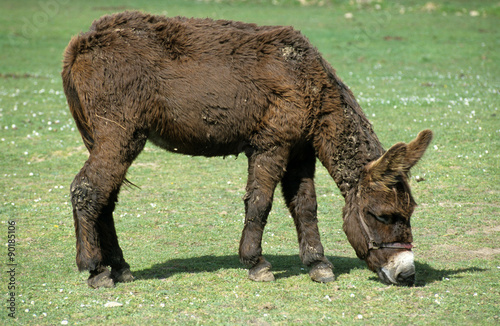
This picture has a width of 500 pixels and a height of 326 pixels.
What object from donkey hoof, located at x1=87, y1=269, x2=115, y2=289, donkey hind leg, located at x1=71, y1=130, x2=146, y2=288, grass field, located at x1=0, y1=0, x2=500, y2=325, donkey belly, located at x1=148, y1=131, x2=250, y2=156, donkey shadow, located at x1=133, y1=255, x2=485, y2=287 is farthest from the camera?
donkey shadow, located at x1=133, y1=255, x2=485, y2=287

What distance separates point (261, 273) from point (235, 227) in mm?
2275

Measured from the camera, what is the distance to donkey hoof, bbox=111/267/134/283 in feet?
21.8

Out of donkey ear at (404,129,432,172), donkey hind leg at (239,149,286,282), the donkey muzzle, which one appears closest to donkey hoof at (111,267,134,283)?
donkey hind leg at (239,149,286,282)

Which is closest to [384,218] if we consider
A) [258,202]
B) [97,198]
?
[258,202]

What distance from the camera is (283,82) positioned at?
21.3 feet

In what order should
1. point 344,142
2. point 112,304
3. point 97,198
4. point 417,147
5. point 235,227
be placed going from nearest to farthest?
point 112,304 < point 417,147 < point 97,198 < point 344,142 < point 235,227

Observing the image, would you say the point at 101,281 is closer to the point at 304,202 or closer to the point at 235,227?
the point at 304,202

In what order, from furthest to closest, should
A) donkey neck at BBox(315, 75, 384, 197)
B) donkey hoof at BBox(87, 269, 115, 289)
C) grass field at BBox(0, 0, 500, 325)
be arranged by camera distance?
donkey neck at BBox(315, 75, 384, 197) → donkey hoof at BBox(87, 269, 115, 289) → grass field at BBox(0, 0, 500, 325)

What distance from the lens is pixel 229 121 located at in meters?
6.49

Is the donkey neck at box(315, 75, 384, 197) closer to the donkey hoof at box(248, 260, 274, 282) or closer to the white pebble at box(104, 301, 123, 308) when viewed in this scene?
the donkey hoof at box(248, 260, 274, 282)

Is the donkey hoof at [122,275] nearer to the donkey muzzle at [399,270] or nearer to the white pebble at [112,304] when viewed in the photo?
the white pebble at [112,304]

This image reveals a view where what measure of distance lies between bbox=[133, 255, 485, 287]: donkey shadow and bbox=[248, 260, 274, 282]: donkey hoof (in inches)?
9.2

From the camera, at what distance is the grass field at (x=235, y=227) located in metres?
5.90

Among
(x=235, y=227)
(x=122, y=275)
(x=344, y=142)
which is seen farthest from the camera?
(x=235, y=227)
